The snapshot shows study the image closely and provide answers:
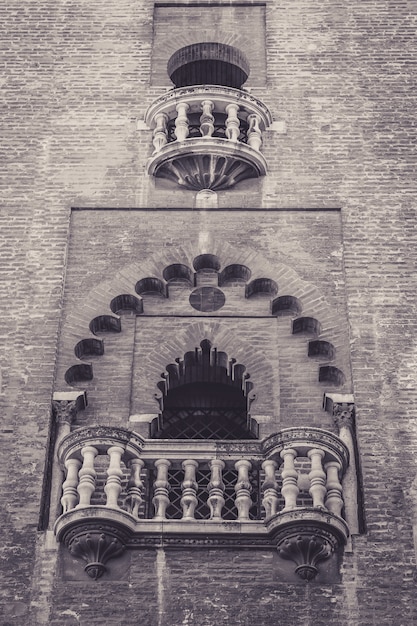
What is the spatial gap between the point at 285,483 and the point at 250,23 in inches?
344

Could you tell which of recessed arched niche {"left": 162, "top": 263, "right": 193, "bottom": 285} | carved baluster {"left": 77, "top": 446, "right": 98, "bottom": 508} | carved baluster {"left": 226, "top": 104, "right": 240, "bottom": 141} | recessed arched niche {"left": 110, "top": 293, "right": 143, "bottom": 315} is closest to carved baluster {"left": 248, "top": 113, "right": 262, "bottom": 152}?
carved baluster {"left": 226, "top": 104, "right": 240, "bottom": 141}

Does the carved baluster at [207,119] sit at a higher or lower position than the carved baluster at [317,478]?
higher

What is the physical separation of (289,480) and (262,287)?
3.59 m

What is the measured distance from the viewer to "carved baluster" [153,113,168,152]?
73.1ft

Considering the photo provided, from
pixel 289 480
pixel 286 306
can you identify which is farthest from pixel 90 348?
pixel 289 480

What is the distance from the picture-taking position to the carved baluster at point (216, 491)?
17984 mm

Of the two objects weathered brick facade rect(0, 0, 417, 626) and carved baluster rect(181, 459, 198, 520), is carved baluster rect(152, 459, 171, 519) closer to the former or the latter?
carved baluster rect(181, 459, 198, 520)

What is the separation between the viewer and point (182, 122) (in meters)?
22.3

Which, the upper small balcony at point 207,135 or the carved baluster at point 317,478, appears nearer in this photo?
the carved baluster at point 317,478

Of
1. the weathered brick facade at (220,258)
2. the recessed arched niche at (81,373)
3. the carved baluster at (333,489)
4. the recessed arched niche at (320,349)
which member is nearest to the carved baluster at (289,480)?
→ the carved baluster at (333,489)

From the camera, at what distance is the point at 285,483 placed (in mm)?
17891

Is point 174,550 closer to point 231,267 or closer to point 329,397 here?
point 329,397

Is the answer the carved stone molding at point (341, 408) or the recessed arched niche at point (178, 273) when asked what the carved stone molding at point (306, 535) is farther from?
the recessed arched niche at point (178, 273)

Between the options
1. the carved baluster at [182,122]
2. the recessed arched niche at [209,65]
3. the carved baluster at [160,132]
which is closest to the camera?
the carved baluster at [182,122]
